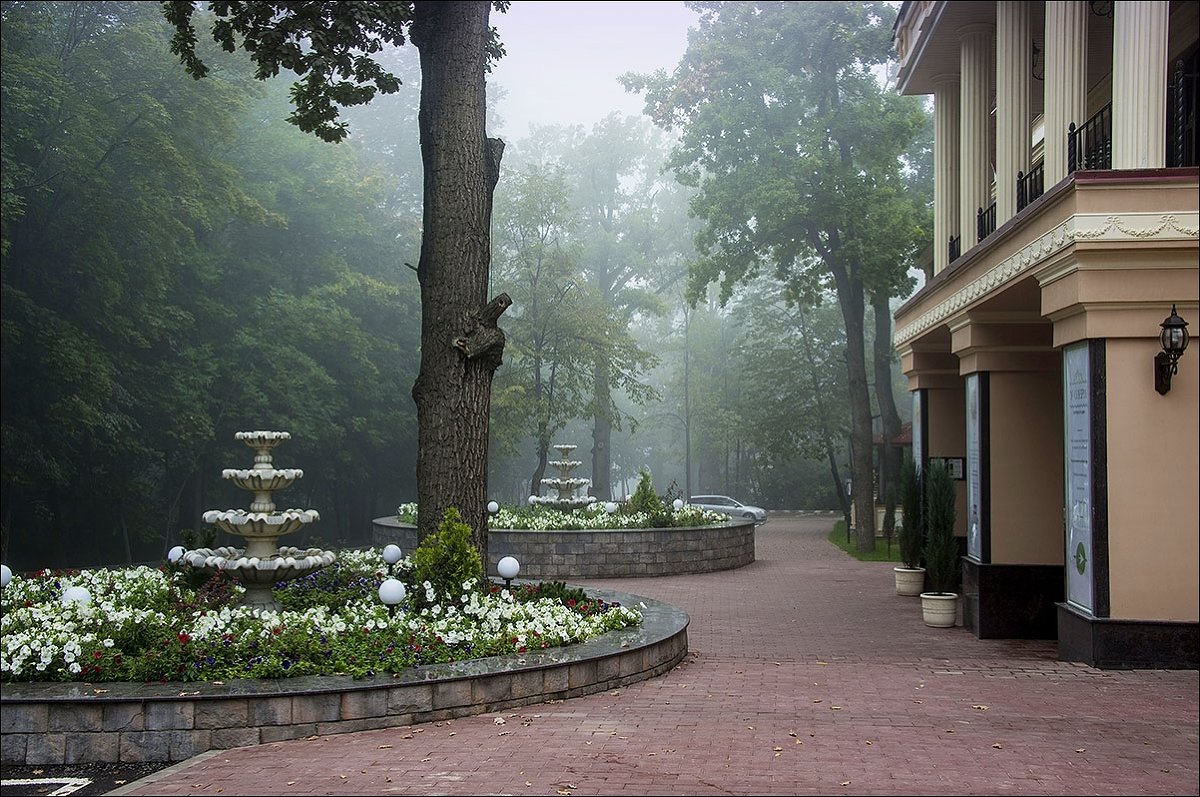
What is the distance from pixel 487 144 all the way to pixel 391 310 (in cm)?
2593

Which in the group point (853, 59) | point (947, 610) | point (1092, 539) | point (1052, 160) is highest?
point (853, 59)

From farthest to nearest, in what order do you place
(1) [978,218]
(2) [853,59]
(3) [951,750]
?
1. (2) [853,59]
2. (1) [978,218]
3. (3) [951,750]

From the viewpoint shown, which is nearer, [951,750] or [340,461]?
[951,750]

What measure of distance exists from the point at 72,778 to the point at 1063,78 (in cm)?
A: 1074

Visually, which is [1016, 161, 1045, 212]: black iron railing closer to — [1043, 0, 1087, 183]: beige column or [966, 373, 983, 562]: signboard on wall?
[1043, 0, 1087, 183]: beige column

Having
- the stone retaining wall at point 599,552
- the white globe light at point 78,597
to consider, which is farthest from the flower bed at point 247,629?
the stone retaining wall at point 599,552

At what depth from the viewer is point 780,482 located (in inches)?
2095

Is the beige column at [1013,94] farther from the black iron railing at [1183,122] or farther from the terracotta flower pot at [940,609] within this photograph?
the terracotta flower pot at [940,609]

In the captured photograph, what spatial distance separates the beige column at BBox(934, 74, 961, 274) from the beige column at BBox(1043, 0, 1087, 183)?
5.63 m

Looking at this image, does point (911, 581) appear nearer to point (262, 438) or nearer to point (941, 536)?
point (941, 536)

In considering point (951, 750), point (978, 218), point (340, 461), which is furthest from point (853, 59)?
point (951, 750)

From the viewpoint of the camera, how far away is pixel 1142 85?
32.1 ft

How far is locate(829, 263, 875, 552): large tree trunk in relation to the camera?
26.9 metres

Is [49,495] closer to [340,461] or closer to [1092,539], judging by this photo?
[340,461]
